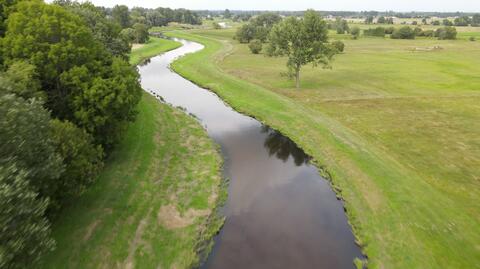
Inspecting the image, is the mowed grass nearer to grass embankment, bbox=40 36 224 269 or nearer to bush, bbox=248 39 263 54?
bush, bbox=248 39 263 54

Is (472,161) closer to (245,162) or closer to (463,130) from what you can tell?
(463,130)

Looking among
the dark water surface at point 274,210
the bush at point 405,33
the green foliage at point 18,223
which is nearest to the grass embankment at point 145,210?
the dark water surface at point 274,210

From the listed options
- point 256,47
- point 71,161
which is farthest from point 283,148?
point 256,47

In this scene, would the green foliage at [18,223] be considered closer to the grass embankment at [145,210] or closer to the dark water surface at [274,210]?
the grass embankment at [145,210]

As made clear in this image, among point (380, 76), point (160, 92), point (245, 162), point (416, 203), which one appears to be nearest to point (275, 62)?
point (380, 76)

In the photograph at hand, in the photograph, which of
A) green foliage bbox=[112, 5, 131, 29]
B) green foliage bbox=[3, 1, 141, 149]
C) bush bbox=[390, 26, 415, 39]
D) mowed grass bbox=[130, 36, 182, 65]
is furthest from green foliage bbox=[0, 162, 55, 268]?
bush bbox=[390, 26, 415, 39]

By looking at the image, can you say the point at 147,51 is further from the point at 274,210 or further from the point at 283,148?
the point at 274,210

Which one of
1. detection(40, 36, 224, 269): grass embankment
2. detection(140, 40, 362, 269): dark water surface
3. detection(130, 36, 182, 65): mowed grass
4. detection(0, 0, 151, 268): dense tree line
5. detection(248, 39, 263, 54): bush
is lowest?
detection(140, 40, 362, 269): dark water surface
